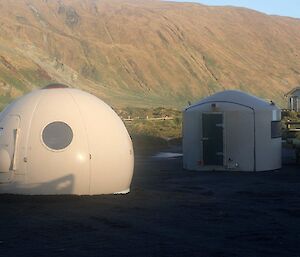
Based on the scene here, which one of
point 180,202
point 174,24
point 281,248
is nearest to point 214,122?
point 180,202

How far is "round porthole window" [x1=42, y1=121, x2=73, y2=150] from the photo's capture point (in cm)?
1365

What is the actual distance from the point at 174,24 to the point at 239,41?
52.8 ft

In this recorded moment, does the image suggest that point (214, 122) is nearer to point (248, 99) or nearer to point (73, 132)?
point (248, 99)

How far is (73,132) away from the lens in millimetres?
13797

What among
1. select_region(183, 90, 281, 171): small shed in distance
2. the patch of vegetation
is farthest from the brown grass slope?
select_region(183, 90, 281, 171): small shed in distance

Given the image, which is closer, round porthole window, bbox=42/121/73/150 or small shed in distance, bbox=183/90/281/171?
round porthole window, bbox=42/121/73/150

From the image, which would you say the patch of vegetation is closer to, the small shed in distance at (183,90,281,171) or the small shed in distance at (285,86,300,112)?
the small shed in distance at (183,90,281,171)

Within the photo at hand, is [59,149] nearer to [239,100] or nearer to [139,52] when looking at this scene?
[239,100]

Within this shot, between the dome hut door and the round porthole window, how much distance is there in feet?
1.90

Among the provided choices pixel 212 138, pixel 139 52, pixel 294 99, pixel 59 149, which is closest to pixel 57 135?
pixel 59 149

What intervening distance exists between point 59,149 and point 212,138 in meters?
8.49

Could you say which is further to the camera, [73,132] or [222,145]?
[222,145]

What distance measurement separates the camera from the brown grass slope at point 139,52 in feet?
328

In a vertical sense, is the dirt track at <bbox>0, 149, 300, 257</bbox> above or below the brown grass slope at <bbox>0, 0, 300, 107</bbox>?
below
